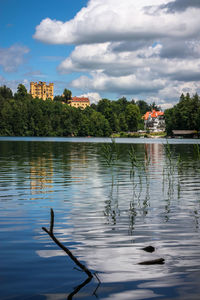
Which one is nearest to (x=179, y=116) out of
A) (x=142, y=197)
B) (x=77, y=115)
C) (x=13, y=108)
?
(x=77, y=115)

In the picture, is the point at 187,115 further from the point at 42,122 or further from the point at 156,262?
the point at 156,262

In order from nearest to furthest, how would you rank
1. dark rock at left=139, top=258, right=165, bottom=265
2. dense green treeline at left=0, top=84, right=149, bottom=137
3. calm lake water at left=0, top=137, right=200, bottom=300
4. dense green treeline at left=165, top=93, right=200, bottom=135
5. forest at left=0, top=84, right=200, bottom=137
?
calm lake water at left=0, top=137, right=200, bottom=300, dark rock at left=139, top=258, right=165, bottom=265, dense green treeline at left=165, top=93, right=200, bottom=135, forest at left=0, top=84, right=200, bottom=137, dense green treeline at left=0, top=84, right=149, bottom=137

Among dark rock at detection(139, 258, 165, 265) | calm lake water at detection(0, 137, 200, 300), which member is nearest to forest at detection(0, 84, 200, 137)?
calm lake water at detection(0, 137, 200, 300)

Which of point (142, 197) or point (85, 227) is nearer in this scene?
point (85, 227)

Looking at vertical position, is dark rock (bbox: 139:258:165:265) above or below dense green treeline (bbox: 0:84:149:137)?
below

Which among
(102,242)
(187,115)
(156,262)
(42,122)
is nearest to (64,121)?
(42,122)

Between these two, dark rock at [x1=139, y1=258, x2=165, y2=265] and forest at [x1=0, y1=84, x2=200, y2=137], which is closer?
dark rock at [x1=139, y1=258, x2=165, y2=265]

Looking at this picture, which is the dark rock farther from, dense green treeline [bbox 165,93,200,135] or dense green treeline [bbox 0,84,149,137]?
dense green treeline [bbox 0,84,149,137]

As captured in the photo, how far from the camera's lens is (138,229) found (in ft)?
33.2

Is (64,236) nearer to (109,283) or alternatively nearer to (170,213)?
(109,283)

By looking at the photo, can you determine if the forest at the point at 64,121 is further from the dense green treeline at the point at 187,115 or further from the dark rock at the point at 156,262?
the dark rock at the point at 156,262

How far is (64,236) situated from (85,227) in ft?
3.79

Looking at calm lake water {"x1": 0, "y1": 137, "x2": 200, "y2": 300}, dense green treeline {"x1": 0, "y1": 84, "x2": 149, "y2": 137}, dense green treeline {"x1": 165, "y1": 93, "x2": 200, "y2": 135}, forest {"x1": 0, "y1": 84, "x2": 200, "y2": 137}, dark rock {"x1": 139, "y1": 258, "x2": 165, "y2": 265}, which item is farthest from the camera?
dense green treeline {"x1": 0, "y1": 84, "x2": 149, "y2": 137}

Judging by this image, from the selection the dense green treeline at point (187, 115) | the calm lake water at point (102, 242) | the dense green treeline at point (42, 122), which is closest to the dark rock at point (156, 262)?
the calm lake water at point (102, 242)
